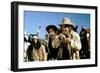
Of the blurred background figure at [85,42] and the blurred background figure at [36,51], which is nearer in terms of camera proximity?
the blurred background figure at [36,51]

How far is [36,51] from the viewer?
1.53 m

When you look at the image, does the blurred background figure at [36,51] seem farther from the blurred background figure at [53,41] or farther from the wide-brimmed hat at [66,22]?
the wide-brimmed hat at [66,22]

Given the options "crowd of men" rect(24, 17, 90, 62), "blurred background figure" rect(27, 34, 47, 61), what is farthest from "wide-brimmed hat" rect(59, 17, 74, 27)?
"blurred background figure" rect(27, 34, 47, 61)

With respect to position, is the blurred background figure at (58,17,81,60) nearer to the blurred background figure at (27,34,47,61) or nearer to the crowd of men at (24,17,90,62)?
the crowd of men at (24,17,90,62)

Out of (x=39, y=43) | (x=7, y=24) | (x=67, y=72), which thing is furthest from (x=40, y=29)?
(x=67, y=72)

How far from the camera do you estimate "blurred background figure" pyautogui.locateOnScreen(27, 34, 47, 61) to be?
1.51m

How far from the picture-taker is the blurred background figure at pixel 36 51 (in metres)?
1.51

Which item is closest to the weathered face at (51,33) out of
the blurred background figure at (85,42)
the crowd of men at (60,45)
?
the crowd of men at (60,45)

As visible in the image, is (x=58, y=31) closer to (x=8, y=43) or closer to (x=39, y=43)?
(x=39, y=43)

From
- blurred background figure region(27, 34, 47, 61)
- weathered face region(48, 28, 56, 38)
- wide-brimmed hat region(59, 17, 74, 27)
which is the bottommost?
blurred background figure region(27, 34, 47, 61)

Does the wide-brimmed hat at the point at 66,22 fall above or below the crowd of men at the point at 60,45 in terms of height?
above

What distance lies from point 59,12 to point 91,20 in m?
0.25

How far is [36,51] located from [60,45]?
164 mm

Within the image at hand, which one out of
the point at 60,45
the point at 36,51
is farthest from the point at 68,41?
the point at 36,51
